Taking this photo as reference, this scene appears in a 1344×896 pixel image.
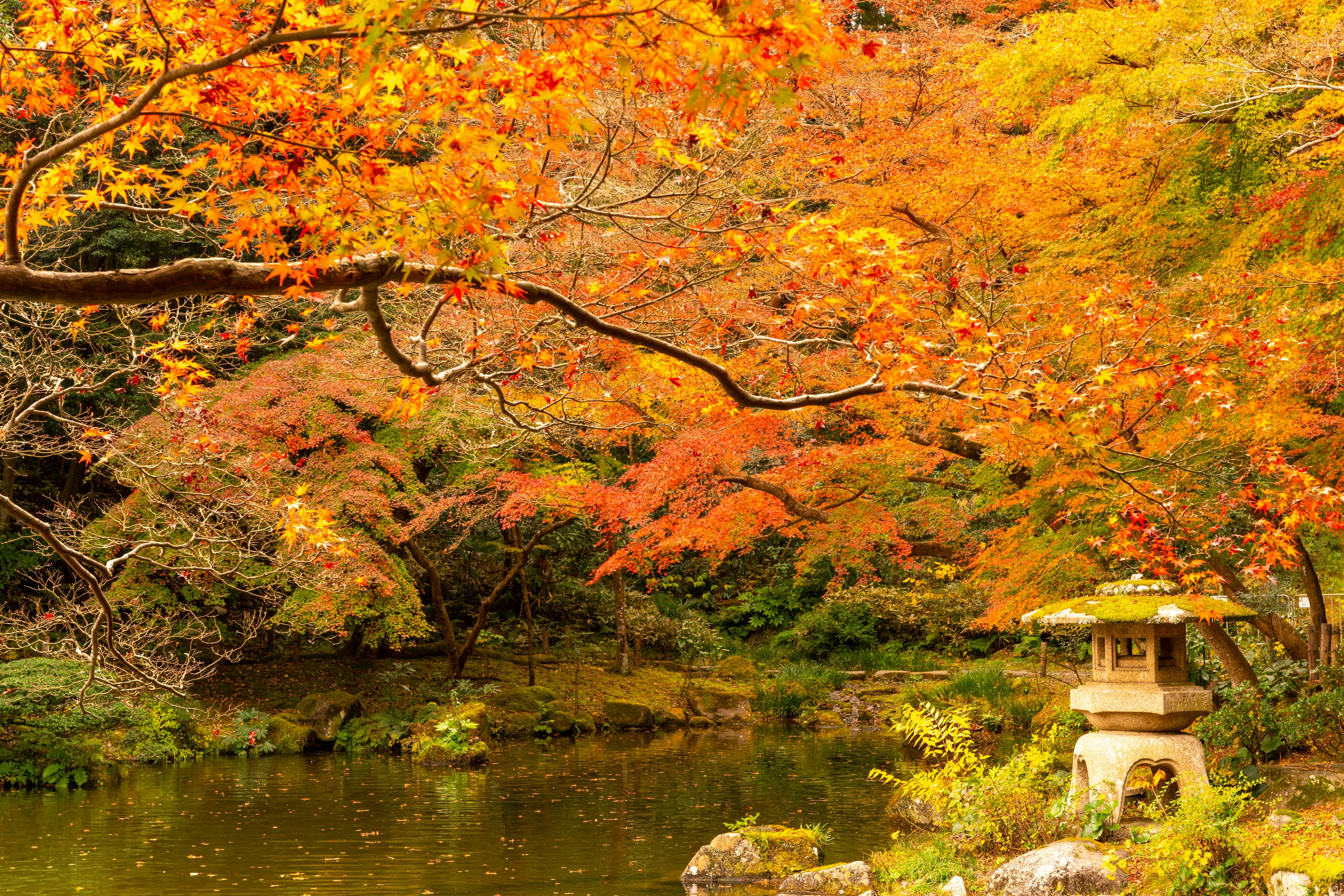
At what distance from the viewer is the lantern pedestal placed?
24.0ft

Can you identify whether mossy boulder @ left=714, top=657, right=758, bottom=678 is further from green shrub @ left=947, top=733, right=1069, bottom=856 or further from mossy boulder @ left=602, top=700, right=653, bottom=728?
green shrub @ left=947, top=733, right=1069, bottom=856

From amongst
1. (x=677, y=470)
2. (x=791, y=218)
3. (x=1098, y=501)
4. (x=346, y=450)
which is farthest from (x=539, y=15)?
(x=346, y=450)

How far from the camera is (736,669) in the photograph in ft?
63.4

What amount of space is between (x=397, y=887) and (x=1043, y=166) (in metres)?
6.68

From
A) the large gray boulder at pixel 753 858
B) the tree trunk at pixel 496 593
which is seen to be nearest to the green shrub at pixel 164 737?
the tree trunk at pixel 496 593

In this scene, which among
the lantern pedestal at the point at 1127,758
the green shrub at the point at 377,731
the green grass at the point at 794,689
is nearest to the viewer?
the lantern pedestal at the point at 1127,758

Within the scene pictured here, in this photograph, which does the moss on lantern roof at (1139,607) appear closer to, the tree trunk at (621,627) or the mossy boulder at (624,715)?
the mossy boulder at (624,715)

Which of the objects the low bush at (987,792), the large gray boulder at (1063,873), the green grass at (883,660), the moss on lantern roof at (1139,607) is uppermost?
the moss on lantern roof at (1139,607)

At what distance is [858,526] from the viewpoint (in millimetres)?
10336

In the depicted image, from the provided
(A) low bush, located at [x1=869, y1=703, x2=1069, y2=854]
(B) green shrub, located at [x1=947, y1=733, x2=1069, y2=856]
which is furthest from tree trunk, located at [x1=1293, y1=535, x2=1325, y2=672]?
(B) green shrub, located at [x1=947, y1=733, x2=1069, y2=856]

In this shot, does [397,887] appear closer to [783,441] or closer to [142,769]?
[783,441]

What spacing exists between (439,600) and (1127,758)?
1056 centimetres

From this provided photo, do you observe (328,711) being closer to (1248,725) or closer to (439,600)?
(439,600)

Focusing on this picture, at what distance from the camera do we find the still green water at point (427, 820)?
7.60 meters
